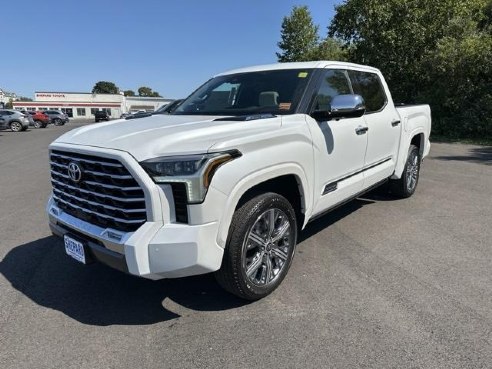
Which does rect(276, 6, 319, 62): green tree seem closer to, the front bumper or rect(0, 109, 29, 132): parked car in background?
rect(0, 109, 29, 132): parked car in background

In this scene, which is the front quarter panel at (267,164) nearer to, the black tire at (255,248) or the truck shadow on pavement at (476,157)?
the black tire at (255,248)

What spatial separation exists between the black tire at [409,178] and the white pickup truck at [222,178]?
1917 mm

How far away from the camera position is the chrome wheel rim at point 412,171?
21.9 ft

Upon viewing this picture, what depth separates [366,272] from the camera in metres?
4.09

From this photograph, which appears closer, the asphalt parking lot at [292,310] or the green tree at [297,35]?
the asphalt parking lot at [292,310]

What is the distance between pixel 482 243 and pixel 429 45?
17.8 meters

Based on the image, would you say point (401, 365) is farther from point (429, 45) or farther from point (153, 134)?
point (429, 45)

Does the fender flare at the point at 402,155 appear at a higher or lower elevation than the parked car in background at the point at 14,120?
higher

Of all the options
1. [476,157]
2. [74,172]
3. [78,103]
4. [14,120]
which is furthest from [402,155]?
[78,103]

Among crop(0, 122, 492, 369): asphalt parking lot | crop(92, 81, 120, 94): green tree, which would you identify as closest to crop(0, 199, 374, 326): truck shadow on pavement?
crop(0, 122, 492, 369): asphalt parking lot

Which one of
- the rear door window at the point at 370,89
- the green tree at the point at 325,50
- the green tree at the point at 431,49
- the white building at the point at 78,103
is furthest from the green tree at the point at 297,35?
the white building at the point at 78,103

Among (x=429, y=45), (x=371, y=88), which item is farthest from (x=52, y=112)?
(x=371, y=88)

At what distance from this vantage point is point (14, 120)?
104ft

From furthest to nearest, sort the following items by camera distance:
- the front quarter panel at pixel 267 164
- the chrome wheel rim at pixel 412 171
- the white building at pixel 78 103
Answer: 1. the white building at pixel 78 103
2. the chrome wheel rim at pixel 412 171
3. the front quarter panel at pixel 267 164
